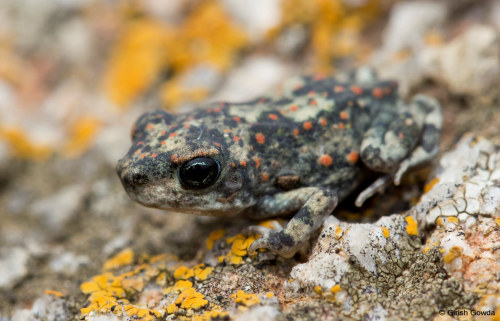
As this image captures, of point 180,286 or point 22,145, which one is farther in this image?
point 22,145

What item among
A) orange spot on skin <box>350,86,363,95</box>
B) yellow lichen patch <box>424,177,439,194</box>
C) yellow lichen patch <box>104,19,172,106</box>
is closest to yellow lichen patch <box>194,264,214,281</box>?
yellow lichen patch <box>424,177,439,194</box>

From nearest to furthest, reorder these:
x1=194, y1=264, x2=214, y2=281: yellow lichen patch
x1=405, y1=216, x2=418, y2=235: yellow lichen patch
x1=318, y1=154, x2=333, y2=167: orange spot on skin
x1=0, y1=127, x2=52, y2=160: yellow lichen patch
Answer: x1=405, y1=216, x2=418, y2=235: yellow lichen patch, x1=194, y1=264, x2=214, y2=281: yellow lichen patch, x1=318, y1=154, x2=333, y2=167: orange spot on skin, x1=0, y1=127, x2=52, y2=160: yellow lichen patch

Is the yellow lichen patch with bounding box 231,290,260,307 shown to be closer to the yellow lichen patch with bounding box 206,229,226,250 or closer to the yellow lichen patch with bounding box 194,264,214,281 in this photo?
the yellow lichen patch with bounding box 194,264,214,281

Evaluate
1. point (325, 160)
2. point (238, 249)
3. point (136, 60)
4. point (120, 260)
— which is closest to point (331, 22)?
point (325, 160)

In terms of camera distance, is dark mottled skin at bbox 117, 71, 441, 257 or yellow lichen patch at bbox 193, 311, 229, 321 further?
dark mottled skin at bbox 117, 71, 441, 257

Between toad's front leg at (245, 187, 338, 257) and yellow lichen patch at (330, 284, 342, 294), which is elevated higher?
toad's front leg at (245, 187, 338, 257)

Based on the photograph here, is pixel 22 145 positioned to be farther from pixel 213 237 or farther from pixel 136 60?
A: pixel 213 237

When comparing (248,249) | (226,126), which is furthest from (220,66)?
(248,249)

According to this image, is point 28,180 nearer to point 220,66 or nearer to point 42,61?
point 42,61
